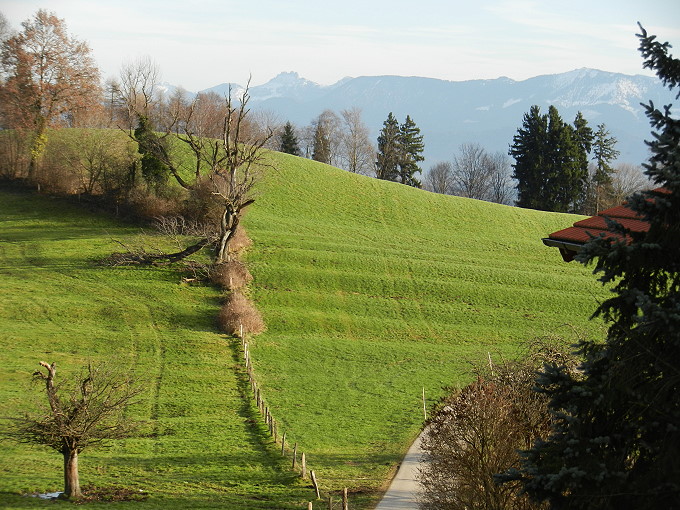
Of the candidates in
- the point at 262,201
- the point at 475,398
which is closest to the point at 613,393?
the point at 475,398

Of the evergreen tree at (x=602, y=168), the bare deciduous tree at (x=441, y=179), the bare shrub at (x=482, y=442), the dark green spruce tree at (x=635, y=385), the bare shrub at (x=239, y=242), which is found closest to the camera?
the dark green spruce tree at (x=635, y=385)

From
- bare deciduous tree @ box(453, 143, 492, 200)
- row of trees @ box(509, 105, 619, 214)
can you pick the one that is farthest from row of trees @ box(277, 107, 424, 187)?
bare deciduous tree @ box(453, 143, 492, 200)

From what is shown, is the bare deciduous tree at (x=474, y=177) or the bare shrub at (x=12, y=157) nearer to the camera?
the bare shrub at (x=12, y=157)

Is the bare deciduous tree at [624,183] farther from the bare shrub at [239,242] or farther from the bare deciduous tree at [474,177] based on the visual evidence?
the bare shrub at [239,242]

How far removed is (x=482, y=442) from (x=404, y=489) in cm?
732

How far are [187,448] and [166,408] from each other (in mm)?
4701

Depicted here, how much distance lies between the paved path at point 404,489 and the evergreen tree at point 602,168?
70.2 m

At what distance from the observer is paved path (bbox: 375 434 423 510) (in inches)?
832

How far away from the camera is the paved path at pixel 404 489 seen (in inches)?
832

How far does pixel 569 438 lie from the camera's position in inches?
420

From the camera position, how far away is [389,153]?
328 ft

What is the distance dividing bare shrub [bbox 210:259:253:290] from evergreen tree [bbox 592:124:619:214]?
5728cm

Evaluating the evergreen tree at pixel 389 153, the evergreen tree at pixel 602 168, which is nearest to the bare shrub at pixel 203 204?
the evergreen tree at pixel 389 153

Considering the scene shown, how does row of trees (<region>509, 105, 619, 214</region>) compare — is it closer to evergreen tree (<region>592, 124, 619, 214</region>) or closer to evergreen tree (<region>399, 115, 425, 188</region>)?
evergreen tree (<region>592, 124, 619, 214</region>)
